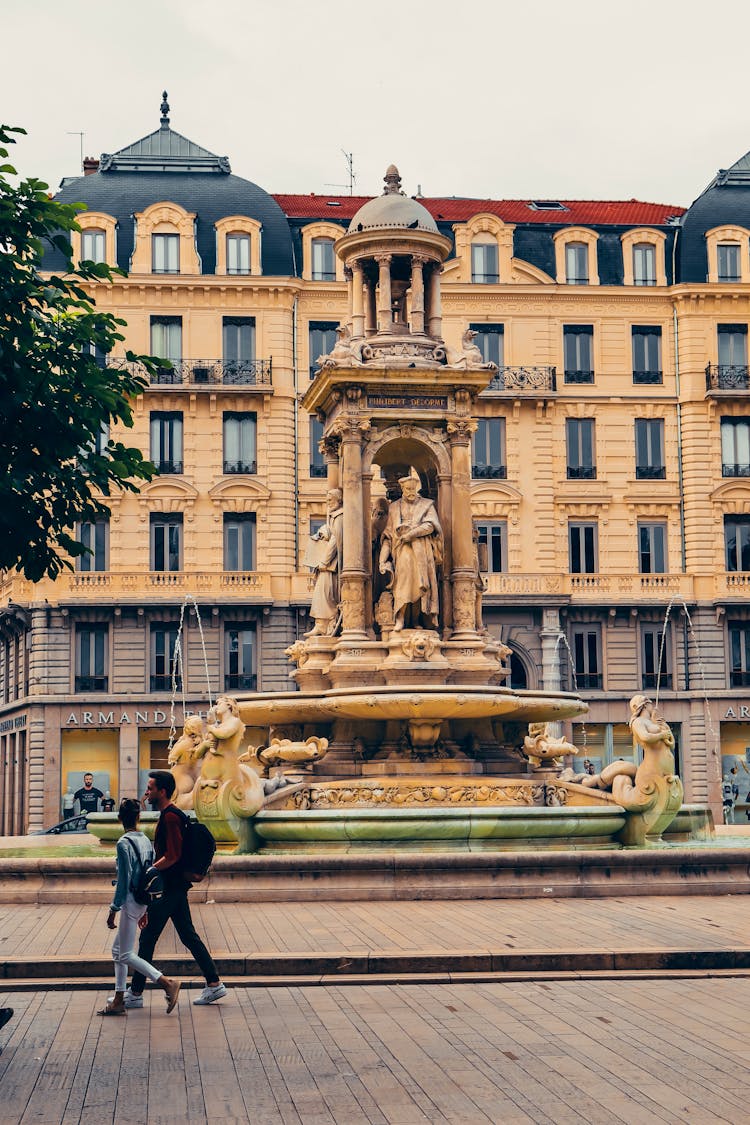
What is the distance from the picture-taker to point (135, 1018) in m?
11.9

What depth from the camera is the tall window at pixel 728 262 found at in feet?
186

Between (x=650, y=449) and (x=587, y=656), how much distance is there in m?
7.23

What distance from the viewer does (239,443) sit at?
54000 millimetres

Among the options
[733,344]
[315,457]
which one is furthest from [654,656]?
[315,457]

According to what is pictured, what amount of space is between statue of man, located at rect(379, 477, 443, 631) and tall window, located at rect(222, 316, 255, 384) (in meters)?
31.7

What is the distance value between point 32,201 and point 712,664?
A: 41464 mm

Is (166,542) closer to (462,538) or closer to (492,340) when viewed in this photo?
(492,340)

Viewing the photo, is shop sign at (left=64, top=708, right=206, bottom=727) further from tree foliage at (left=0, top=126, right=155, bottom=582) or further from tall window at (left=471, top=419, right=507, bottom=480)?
tree foliage at (left=0, top=126, right=155, bottom=582)

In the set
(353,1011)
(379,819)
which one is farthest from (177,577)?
(353,1011)

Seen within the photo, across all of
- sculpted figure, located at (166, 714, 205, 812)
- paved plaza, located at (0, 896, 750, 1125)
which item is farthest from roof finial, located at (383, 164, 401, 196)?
paved plaza, located at (0, 896, 750, 1125)

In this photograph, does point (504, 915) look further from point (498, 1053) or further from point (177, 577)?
point (177, 577)

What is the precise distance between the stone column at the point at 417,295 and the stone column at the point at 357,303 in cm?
87

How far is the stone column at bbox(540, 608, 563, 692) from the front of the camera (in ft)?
173

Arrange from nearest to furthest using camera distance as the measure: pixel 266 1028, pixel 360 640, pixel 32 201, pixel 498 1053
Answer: pixel 498 1053 → pixel 266 1028 → pixel 32 201 → pixel 360 640
